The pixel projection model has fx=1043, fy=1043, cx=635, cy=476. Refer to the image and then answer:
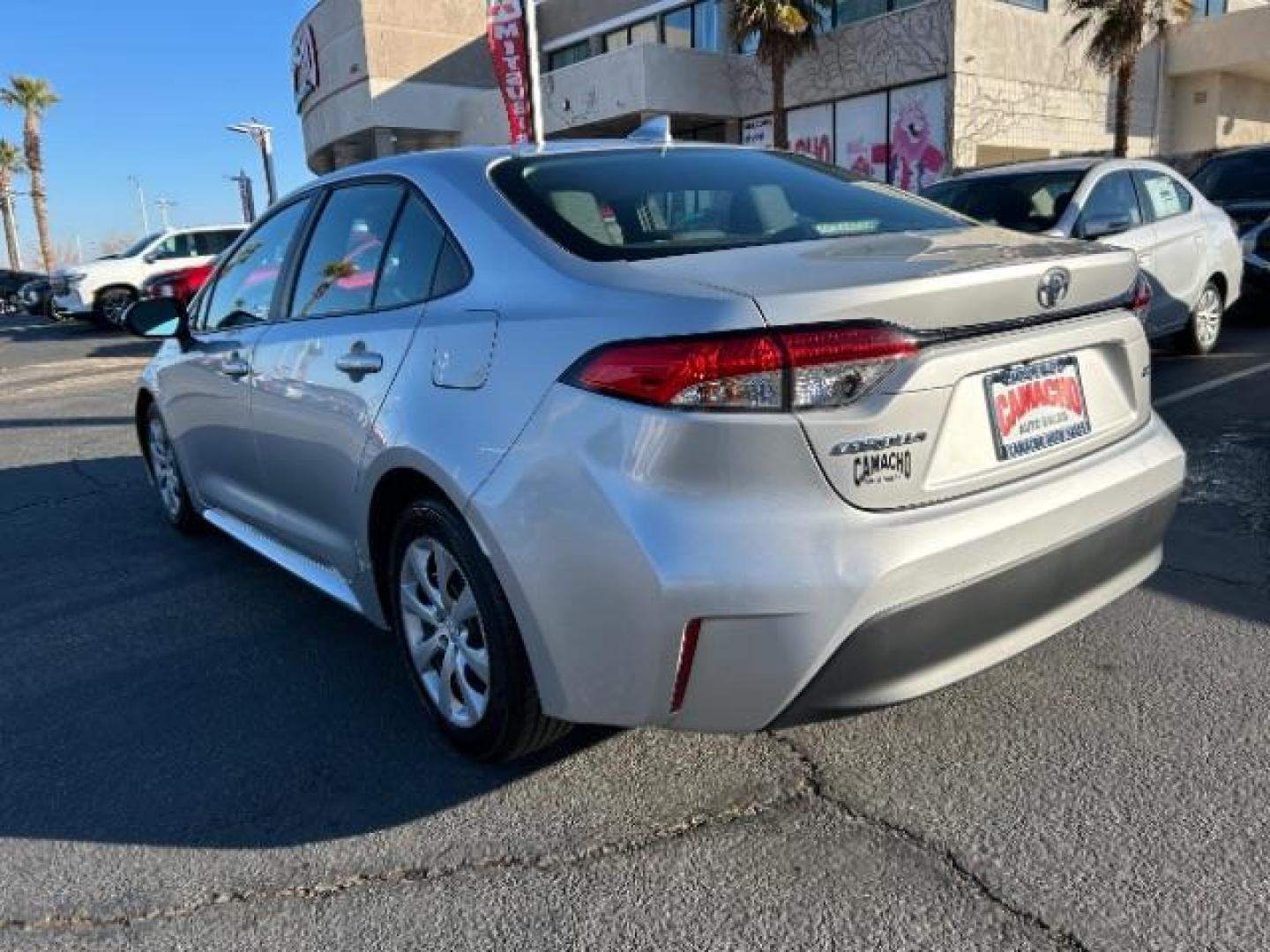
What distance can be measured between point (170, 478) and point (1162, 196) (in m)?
7.05

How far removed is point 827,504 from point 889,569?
18cm

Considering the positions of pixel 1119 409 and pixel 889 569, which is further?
Result: pixel 1119 409

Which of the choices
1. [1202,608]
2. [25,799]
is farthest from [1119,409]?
[25,799]

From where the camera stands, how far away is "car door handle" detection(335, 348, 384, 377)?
2908 millimetres

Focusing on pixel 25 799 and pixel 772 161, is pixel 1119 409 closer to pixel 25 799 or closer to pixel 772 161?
pixel 772 161

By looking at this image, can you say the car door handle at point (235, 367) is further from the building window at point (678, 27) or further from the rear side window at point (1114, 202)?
the building window at point (678, 27)

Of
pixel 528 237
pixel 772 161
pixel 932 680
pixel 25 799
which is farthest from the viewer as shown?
pixel 772 161

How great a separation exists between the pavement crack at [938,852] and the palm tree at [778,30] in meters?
20.6

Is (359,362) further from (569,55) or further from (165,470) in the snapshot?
(569,55)

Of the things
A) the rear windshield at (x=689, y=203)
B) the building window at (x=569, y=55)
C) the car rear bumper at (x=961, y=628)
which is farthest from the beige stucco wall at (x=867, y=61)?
the car rear bumper at (x=961, y=628)

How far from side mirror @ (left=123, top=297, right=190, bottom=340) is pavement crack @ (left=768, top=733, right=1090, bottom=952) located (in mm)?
3430

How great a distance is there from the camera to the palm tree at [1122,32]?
62.0 feet

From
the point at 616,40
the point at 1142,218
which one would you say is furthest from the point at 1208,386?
the point at 616,40

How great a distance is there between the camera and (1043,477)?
244cm
